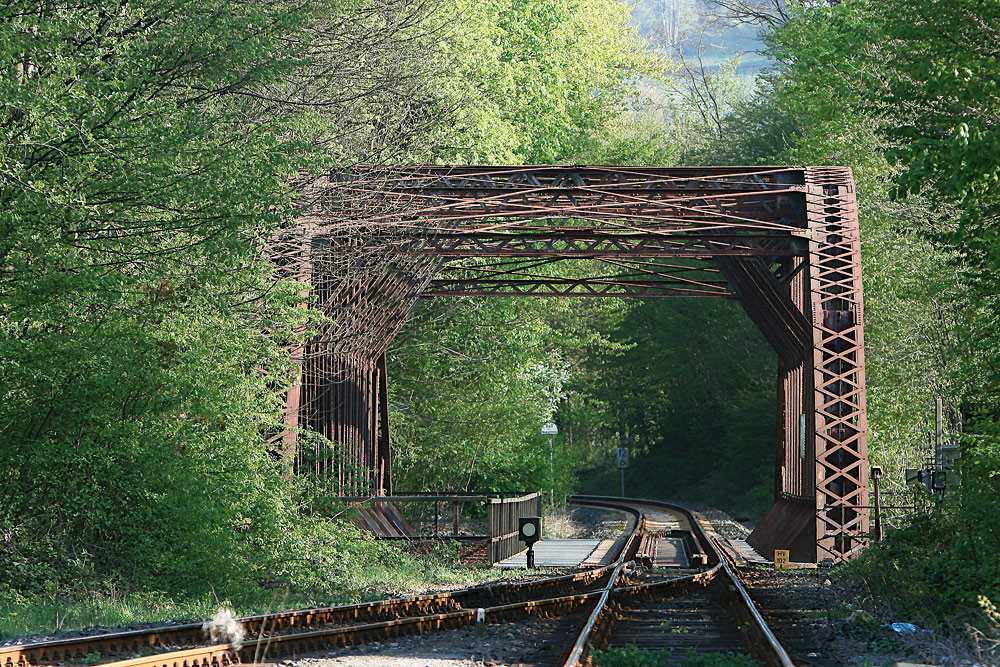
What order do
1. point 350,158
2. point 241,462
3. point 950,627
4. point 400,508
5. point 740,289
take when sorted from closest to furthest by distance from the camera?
point 950,627 < point 241,462 < point 350,158 < point 740,289 < point 400,508

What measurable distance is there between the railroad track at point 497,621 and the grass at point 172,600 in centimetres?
109

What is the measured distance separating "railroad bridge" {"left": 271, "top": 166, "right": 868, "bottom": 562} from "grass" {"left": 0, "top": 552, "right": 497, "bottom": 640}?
3.21 meters

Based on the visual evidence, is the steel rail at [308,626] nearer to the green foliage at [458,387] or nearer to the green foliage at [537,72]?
the green foliage at [537,72]

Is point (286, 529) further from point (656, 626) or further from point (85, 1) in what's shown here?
point (85, 1)

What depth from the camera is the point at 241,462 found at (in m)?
14.1

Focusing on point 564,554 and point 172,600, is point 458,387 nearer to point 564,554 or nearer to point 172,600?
point 564,554

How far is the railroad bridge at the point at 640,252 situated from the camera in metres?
20.6

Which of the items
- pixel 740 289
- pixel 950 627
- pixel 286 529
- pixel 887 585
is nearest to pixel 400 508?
A: pixel 740 289

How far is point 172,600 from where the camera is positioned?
517 inches

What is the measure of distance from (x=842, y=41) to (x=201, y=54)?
24511 mm

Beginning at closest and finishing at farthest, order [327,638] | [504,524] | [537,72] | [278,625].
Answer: [327,638] < [278,625] < [504,524] < [537,72]

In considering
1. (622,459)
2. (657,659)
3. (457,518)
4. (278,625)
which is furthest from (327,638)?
(622,459)

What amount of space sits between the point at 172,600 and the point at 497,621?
12.6 ft

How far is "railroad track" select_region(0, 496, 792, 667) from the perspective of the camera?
848 cm
